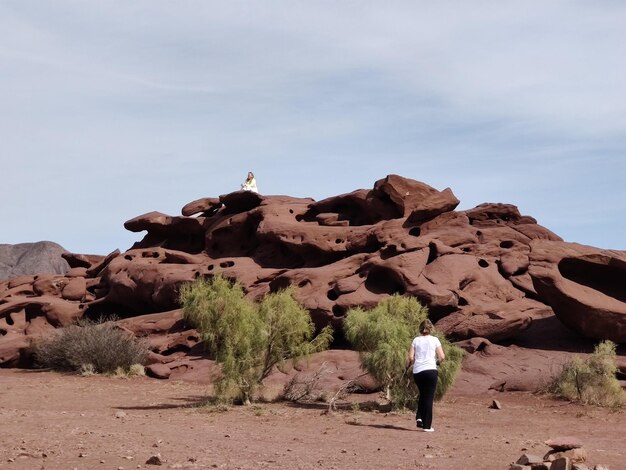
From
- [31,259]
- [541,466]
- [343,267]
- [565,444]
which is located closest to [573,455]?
[565,444]

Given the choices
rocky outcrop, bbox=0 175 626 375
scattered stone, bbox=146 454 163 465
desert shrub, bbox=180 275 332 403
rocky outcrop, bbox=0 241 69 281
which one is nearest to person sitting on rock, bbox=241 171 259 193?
rocky outcrop, bbox=0 175 626 375

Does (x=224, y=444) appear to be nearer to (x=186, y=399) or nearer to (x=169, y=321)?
(x=186, y=399)

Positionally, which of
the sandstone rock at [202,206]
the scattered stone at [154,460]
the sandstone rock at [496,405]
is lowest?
the scattered stone at [154,460]

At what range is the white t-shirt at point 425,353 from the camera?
14.4 meters

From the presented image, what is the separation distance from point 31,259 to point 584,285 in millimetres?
53346

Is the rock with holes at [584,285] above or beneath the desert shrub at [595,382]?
above

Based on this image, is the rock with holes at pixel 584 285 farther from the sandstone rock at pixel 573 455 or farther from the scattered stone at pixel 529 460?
the scattered stone at pixel 529 460

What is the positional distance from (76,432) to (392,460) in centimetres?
506

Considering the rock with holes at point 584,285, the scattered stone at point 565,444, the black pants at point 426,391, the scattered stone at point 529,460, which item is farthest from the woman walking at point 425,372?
the rock with holes at point 584,285

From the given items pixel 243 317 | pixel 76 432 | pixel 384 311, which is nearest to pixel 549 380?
pixel 384 311

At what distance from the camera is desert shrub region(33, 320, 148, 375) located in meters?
26.3

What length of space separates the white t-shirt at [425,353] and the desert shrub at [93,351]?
13.6 meters

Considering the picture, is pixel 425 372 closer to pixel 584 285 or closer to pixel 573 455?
pixel 573 455

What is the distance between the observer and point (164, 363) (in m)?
26.8
